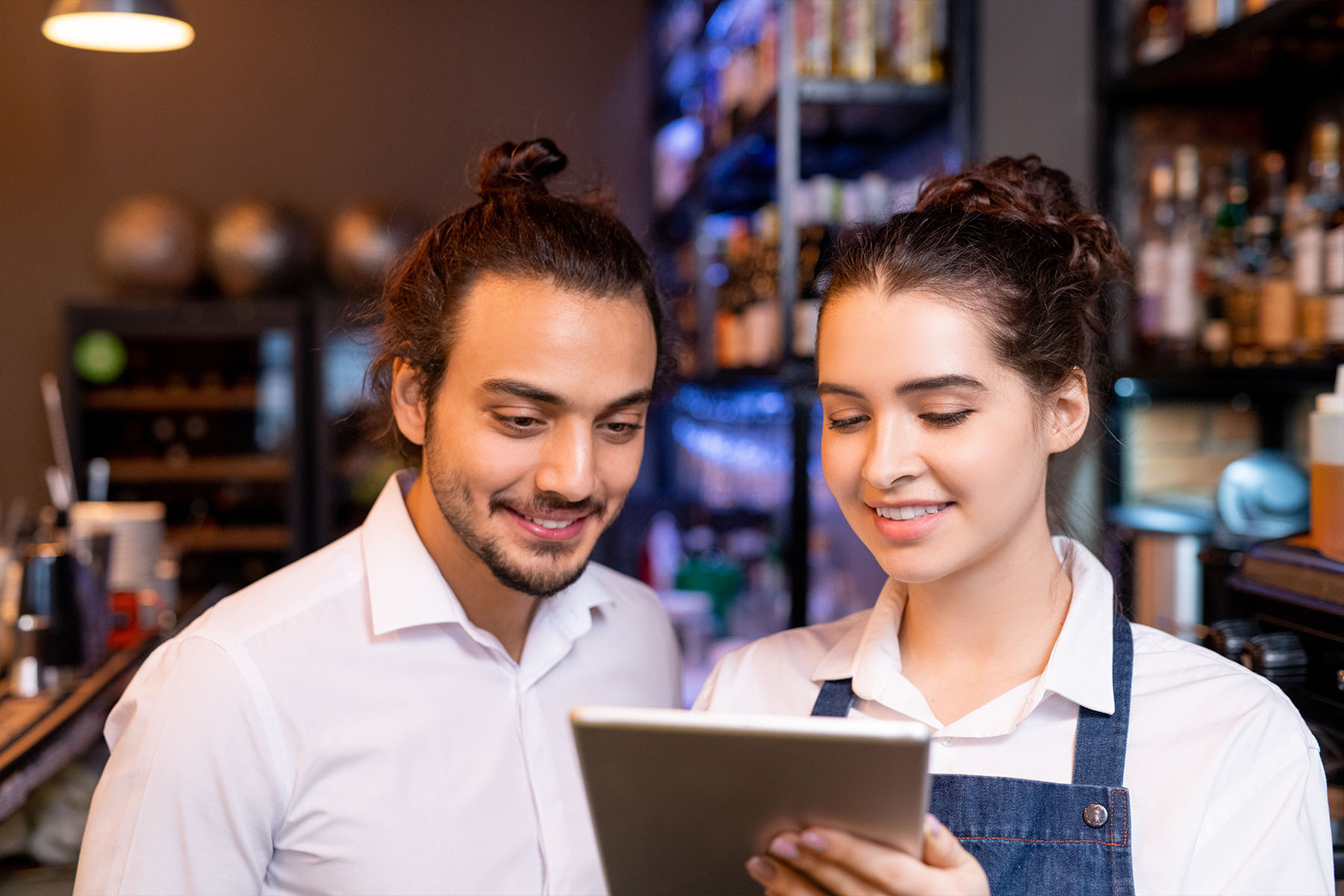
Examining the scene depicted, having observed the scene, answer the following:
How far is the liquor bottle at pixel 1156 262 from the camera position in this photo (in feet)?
6.88

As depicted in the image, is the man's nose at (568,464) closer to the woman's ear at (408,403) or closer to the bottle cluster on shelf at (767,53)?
the woman's ear at (408,403)

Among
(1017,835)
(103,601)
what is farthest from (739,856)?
(103,601)

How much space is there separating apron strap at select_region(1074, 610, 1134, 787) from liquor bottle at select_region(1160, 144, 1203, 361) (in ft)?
3.55

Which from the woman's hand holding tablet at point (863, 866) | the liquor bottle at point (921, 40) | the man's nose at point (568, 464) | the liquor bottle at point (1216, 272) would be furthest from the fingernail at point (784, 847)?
the liquor bottle at point (921, 40)

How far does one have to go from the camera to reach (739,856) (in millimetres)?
883

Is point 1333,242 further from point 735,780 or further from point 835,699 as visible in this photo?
point 735,780

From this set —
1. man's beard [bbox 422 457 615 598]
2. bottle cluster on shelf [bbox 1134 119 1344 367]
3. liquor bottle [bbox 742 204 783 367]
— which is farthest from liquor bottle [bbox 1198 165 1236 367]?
man's beard [bbox 422 457 615 598]

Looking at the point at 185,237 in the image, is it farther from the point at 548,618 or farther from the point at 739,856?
the point at 739,856

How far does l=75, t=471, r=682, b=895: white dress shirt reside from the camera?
4.02 ft

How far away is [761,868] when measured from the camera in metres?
0.87

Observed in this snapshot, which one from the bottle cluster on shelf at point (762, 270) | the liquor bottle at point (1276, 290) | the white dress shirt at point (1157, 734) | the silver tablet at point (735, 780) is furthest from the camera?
the bottle cluster on shelf at point (762, 270)

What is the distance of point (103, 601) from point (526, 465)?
169cm

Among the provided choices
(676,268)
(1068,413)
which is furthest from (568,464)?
(676,268)

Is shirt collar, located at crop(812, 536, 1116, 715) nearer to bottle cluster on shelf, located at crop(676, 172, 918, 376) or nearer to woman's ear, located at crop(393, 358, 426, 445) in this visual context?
bottle cluster on shelf, located at crop(676, 172, 918, 376)
